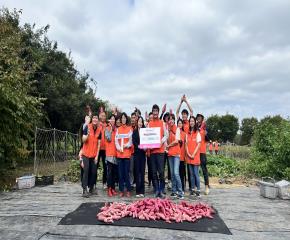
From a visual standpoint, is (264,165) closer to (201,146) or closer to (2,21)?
(201,146)

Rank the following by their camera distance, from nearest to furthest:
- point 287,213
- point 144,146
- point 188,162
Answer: point 287,213 → point 144,146 → point 188,162

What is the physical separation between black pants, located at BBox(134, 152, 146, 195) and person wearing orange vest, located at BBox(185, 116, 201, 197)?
1022 millimetres

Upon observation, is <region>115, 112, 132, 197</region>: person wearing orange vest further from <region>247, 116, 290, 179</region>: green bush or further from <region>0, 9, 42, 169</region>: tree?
<region>247, 116, 290, 179</region>: green bush

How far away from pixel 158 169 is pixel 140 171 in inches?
18.8

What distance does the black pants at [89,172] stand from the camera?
8.37 metres

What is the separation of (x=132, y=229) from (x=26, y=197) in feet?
12.0

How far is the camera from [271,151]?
13.0m

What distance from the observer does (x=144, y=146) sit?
806 cm

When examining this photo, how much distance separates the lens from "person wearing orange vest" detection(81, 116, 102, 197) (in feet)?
27.6

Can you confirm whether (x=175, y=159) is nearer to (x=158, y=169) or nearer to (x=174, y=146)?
(x=174, y=146)

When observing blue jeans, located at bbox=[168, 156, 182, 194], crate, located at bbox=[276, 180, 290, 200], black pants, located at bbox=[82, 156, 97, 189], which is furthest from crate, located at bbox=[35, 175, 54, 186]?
crate, located at bbox=[276, 180, 290, 200]

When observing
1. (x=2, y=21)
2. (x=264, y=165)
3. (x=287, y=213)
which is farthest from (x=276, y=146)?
(x=2, y=21)

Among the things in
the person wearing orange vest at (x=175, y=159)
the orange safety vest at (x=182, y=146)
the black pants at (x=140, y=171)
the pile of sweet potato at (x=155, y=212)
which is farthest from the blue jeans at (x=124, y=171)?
the pile of sweet potato at (x=155, y=212)

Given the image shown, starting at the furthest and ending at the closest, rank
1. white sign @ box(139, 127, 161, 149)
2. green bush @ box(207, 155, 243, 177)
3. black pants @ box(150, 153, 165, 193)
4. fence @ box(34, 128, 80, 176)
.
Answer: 1. green bush @ box(207, 155, 243, 177)
2. fence @ box(34, 128, 80, 176)
3. black pants @ box(150, 153, 165, 193)
4. white sign @ box(139, 127, 161, 149)
